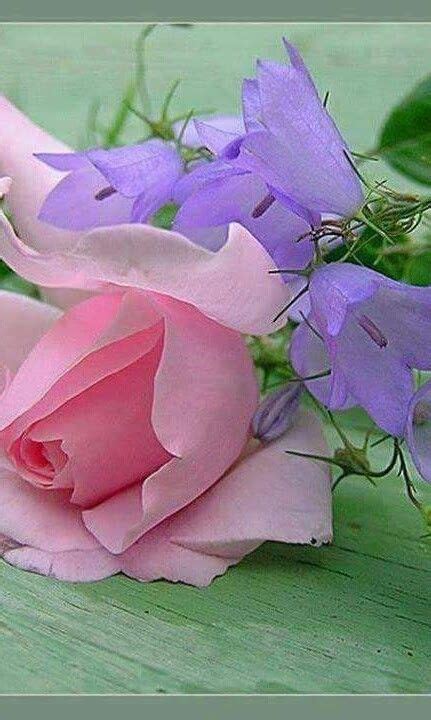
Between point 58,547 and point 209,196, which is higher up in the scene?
point 209,196

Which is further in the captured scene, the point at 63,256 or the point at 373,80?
the point at 373,80

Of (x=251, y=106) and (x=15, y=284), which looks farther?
(x=15, y=284)

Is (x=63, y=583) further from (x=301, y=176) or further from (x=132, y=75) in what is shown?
(x=132, y=75)

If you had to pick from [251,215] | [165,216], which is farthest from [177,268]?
[165,216]

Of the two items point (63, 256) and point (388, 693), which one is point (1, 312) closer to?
point (63, 256)

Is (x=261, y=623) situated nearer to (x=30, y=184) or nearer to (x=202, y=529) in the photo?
(x=202, y=529)

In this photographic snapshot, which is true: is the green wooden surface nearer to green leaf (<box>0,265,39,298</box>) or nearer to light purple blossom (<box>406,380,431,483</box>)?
light purple blossom (<box>406,380,431,483</box>)

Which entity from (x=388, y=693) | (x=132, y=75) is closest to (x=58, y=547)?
(x=388, y=693)
